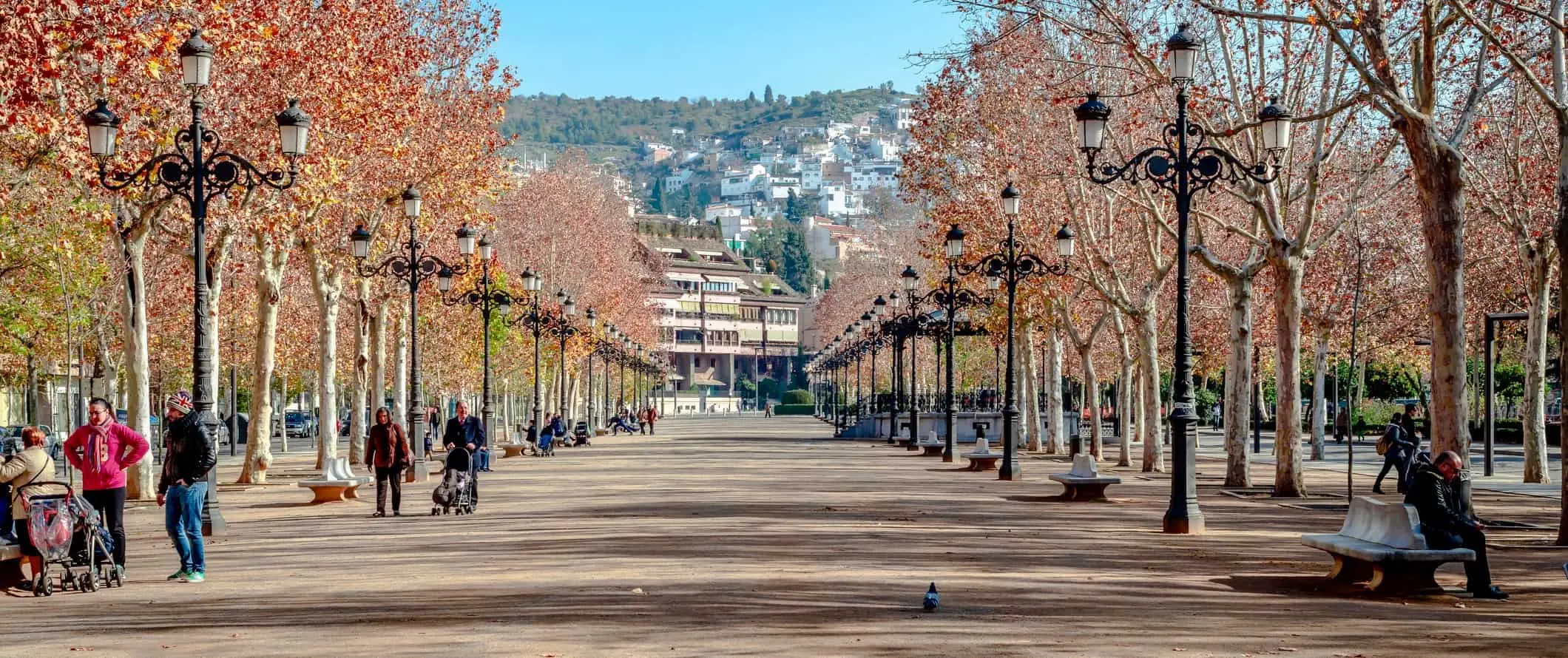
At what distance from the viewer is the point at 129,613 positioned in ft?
40.4

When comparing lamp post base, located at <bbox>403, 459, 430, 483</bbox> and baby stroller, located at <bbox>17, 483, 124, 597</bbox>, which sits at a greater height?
baby stroller, located at <bbox>17, 483, 124, 597</bbox>

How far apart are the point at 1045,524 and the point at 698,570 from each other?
694 centimetres

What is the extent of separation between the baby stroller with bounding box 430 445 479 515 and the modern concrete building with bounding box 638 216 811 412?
497 ft

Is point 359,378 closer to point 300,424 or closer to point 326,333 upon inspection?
point 326,333

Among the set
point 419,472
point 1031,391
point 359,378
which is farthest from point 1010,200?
point 1031,391

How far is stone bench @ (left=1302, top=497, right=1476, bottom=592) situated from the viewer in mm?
12789

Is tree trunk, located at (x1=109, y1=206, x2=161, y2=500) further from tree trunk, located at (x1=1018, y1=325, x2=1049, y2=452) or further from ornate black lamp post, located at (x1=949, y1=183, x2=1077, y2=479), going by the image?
tree trunk, located at (x1=1018, y1=325, x2=1049, y2=452)

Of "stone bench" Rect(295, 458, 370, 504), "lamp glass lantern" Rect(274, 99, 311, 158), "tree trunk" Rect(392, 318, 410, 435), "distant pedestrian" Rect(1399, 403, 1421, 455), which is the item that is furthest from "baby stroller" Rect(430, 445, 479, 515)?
"tree trunk" Rect(392, 318, 410, 435)

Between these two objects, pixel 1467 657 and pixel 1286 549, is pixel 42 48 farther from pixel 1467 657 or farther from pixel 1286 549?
pixel 1467 657

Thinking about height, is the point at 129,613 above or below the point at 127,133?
below

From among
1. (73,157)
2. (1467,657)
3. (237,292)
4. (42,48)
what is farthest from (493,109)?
(1467,657)

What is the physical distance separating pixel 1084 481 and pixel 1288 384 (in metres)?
4.04

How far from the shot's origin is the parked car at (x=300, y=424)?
8738cm

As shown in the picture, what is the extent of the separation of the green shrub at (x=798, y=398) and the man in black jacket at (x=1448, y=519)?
150785 millimetres
